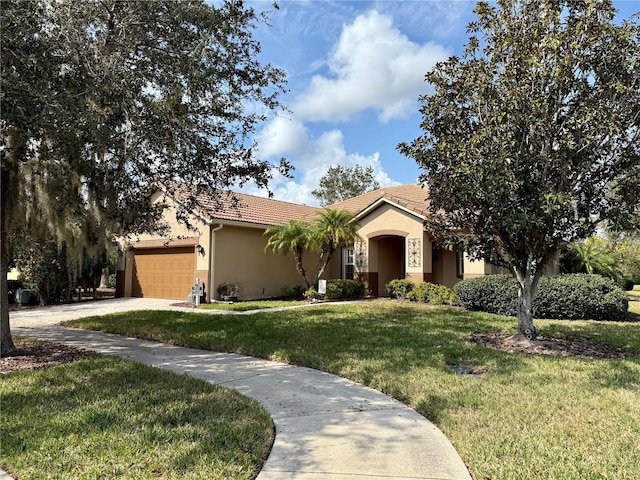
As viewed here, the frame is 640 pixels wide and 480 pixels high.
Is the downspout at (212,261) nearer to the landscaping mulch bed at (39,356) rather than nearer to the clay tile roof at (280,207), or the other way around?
the clay tile roof at (280,207)

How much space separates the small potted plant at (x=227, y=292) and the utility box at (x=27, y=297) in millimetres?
7274

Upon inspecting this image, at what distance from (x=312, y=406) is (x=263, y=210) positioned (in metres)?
15.6

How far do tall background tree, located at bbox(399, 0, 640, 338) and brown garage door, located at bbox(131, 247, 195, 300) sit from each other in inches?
488

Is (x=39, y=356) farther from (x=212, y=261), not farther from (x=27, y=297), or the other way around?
(x=27, y=297)

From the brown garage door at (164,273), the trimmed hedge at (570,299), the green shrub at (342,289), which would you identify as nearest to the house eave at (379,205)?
the green shrub at (342,289)

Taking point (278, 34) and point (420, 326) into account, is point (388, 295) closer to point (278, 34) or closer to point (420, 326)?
point (420, 326)

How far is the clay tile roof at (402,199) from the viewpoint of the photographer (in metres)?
16.8

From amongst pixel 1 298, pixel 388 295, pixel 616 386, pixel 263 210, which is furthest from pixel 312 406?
pixel 263 210

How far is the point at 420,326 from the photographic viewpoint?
10320mm

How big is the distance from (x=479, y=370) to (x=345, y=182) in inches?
1421

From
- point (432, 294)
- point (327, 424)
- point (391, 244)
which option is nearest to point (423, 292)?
point (432, 294)

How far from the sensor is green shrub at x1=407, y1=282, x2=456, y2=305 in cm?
1488

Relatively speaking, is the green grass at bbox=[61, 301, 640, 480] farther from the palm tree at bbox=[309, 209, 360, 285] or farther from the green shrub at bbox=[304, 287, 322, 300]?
the palm tree at bbox=[309, 209, 360, 285]

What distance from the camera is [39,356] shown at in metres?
7.16
